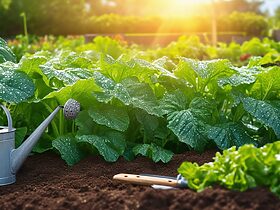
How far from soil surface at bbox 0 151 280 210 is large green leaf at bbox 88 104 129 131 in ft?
0.54

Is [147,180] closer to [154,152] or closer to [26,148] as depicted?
[154,152]

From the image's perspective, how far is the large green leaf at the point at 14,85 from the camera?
275cm

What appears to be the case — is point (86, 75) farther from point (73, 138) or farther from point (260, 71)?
point (260, 71)

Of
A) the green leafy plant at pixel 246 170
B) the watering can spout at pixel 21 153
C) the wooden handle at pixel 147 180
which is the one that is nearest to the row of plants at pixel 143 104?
the watering can spout at pixel 21 153

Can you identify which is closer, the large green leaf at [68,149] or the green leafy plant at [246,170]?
the green leafy plant at [246,170]

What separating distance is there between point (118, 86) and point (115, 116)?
0.47 ft

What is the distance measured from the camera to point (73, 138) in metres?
2.96

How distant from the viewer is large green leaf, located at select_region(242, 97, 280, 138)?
2.83m

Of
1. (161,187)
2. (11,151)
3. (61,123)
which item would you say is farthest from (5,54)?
(161,187)

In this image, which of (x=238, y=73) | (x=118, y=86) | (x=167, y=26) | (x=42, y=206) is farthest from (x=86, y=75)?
(x=167, y=26)

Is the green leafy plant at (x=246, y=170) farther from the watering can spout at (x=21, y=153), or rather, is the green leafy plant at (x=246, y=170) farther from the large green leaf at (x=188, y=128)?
the watering can spout at (x=21, y=153)

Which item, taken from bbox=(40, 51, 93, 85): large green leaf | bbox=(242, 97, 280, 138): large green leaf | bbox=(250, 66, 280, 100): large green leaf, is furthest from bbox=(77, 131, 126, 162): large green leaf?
bbox=(250, 66, 280, 100): large green leaf

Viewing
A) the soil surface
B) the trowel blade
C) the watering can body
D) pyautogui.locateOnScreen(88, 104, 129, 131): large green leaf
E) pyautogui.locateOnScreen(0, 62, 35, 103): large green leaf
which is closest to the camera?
the soil surface

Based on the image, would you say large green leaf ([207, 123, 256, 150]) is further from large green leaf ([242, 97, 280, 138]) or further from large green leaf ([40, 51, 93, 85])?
large green leaf ([40, 51, 93, 85])
